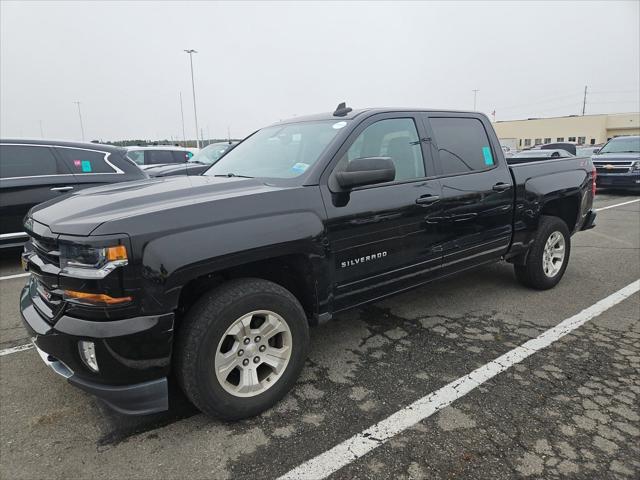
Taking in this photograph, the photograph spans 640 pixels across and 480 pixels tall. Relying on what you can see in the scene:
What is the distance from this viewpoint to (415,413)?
2635 millimetres

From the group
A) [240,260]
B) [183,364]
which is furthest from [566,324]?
[183,364]

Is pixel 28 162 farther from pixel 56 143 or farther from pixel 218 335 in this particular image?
pixel 218 335

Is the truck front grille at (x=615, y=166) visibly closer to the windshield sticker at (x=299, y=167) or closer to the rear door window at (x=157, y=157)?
the rear door window at (x=157, y=157)

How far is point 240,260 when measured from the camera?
245cm

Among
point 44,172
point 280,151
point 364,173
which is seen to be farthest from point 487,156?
point 44,172

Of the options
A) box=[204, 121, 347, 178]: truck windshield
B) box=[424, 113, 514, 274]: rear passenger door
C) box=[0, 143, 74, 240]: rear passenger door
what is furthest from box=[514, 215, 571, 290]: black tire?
box=[0, 143, 74, 240]: rear passenger door

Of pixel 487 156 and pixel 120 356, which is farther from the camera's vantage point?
pixel 487 156

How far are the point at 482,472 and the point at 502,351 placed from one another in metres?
1.38

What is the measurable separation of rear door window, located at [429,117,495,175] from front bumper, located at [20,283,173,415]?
2.54 m

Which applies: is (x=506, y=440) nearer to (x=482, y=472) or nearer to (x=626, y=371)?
(x=482, y=472)

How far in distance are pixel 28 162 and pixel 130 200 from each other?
14.9ft

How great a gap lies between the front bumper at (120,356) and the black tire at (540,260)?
12.1ft

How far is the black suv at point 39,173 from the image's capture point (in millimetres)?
5754

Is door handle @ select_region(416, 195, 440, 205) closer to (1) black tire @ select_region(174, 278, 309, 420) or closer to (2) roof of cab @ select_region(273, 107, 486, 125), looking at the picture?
(2) roof of cab @ select_region(273, 107, 486, 125)
